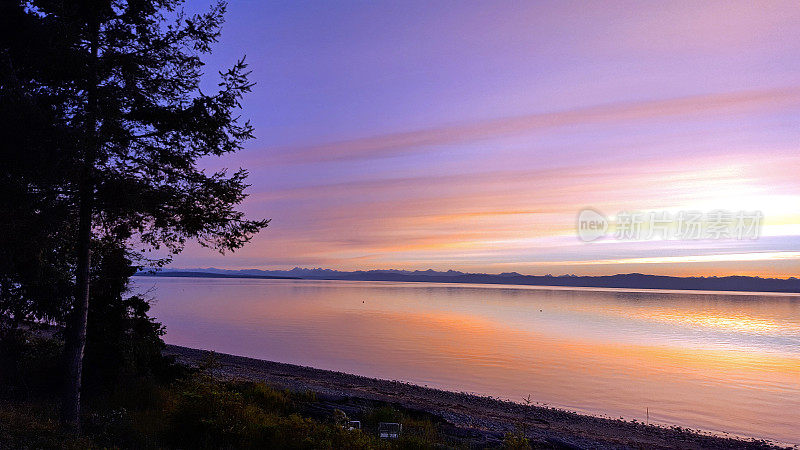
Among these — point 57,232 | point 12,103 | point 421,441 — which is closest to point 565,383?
point 421,441

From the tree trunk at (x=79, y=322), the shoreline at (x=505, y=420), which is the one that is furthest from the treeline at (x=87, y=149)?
the shoreline at (x=505, y=420)

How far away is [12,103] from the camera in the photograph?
8.98 meters

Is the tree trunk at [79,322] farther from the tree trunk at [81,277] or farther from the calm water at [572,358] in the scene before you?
the calm water at [572,358]

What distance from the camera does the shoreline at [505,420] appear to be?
16453 mm

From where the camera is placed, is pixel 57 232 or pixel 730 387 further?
pixel 730 387

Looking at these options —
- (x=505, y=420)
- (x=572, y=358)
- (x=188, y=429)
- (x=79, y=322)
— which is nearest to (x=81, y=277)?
(x=79, y=322)

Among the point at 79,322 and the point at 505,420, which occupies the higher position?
the point at 79,322

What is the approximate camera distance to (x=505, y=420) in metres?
19.6

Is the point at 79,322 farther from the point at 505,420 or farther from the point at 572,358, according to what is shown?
the point at 572,358

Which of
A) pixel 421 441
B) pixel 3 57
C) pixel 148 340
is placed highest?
pixel 3 57

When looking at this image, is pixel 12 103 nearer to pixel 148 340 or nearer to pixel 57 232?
pixel 57 232

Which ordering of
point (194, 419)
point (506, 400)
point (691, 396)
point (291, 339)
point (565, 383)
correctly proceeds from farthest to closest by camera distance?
point (291, 339) < point (565, 383) < point (691, 396) < point (506, 400) < point (194, 419)

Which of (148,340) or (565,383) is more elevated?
(148,340)

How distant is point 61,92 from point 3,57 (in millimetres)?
1416
